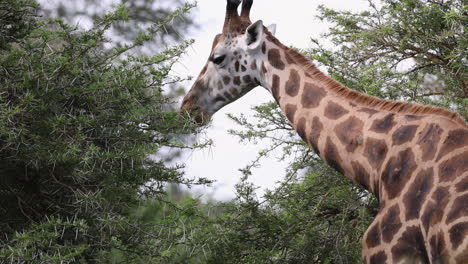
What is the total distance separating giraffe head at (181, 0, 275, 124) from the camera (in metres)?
6.14

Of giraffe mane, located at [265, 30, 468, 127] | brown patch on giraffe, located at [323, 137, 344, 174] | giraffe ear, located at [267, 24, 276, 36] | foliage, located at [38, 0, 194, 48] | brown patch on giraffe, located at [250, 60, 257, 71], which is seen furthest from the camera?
foliage, located at [38, 0, 194, 48]

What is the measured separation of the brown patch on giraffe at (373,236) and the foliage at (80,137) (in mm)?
1904

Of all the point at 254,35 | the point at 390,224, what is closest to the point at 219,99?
the point at 254,35

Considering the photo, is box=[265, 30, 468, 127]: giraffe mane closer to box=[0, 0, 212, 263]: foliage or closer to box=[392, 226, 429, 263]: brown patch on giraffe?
box=[392, 226, 429, 263]: brown patch on giraffe

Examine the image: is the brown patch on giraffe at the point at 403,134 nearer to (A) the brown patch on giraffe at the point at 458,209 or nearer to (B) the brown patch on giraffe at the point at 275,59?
(A) the brown patch on giraffe at the point at 458,209

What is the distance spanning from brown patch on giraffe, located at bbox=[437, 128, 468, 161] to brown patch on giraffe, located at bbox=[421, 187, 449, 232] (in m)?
0.26

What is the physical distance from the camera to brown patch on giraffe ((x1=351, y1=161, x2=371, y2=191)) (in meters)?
5.01

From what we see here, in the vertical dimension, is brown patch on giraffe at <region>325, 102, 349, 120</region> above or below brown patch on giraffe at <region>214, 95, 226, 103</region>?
below

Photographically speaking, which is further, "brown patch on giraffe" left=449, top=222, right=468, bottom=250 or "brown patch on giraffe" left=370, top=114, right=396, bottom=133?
"brown patch on giraffe" left=370, top=114, right=396, bottom=133

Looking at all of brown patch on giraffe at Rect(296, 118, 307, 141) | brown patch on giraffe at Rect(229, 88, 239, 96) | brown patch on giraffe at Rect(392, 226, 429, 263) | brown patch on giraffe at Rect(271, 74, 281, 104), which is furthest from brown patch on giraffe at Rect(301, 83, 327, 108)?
brown patch on giraffe at Rect(392, 226, 429, 263)

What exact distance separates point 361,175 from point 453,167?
2.53 feet

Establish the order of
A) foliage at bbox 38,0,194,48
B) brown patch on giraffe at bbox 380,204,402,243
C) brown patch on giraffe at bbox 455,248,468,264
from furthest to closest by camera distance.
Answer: foliage at bbox 38,0,194,48 → brown patch on giraffe at bbox 380,204,402,243 → brown patch on giraffe at bbox 455,248,468,264

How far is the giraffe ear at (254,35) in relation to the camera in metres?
5.92

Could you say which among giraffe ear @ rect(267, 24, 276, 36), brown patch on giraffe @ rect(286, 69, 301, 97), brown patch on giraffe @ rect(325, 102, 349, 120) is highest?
giraffe ear @ rect(267, 24, 276, 36)
